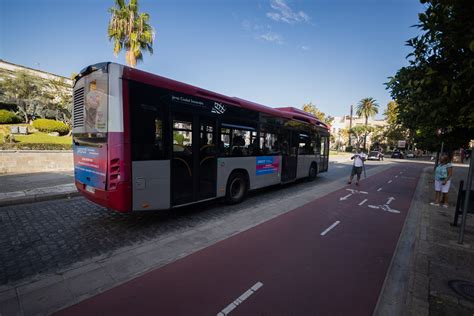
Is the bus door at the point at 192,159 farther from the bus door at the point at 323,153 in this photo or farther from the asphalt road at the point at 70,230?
the bus door at the point at 323,153

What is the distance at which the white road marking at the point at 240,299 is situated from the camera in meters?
2.67

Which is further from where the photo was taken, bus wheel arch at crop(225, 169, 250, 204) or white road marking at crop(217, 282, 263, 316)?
bus wheel arch at crop(225, 169, 250, 204)

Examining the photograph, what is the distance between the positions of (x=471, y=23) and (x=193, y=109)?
208 inches

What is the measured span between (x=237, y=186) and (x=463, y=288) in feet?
17.9

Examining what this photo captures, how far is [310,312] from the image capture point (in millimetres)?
2729

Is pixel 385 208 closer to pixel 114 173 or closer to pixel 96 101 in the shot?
pixel 114 173

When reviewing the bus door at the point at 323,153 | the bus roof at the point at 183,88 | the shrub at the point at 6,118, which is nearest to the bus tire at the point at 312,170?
the bus door at the point at 323,153

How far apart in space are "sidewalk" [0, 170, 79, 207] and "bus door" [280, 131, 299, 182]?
25.2 feet

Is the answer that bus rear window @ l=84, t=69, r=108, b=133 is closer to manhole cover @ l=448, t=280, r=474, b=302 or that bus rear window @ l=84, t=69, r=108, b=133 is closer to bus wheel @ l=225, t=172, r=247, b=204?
bus wheel @ l=225, t=172, r=247, b=204

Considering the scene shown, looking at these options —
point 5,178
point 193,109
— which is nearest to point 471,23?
point 193,109

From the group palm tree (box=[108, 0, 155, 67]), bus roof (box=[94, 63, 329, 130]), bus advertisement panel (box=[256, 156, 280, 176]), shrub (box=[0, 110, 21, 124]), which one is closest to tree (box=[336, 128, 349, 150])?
palm tree (box=[108, 0, 155, 67])

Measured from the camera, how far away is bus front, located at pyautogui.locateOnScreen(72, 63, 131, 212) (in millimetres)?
4309

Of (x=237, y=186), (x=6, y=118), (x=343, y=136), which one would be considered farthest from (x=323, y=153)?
(x=343, y=136)

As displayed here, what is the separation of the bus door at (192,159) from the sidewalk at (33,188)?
4570mm
